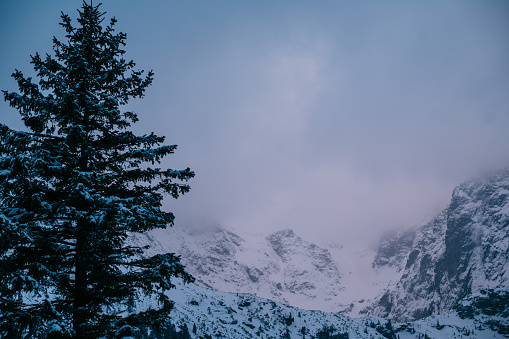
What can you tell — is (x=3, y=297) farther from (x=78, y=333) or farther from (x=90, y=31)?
(x=90, y=31)

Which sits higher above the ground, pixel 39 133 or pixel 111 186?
pixel 39 133

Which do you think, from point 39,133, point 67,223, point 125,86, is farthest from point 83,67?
point 67,223

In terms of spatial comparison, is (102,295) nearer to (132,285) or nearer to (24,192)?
(132,285)

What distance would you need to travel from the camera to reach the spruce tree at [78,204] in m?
10.2

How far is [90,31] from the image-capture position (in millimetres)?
13898

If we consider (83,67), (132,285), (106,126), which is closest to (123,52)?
(83,67)

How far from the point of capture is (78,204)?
11469 mm

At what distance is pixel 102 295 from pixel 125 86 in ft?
25.2

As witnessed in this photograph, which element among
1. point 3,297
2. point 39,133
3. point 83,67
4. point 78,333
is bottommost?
point 78,333

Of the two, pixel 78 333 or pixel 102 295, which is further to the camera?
pixel 102 295

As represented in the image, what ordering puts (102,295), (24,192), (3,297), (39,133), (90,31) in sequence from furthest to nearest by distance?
(90,31) → (39,133) → (102,295) → (24,192) → (3,297)

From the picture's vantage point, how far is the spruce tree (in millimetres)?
10188

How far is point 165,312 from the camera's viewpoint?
39.3 feet

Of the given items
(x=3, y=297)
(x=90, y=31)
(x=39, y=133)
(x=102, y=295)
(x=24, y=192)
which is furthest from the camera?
(x=90, y=31)
